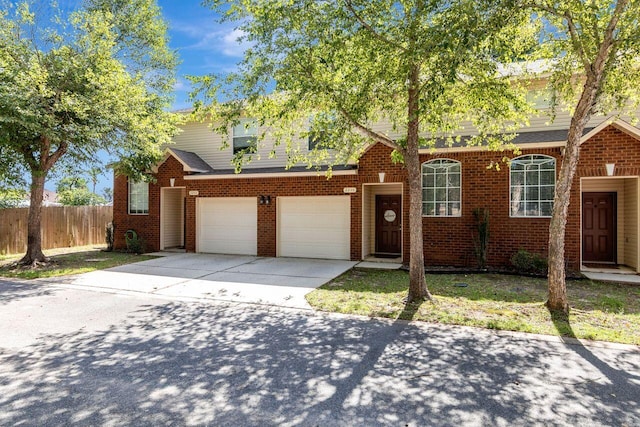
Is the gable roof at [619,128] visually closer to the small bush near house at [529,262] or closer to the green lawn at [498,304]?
the small bush near house at [529,262]

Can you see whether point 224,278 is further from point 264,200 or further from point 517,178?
point 517,178

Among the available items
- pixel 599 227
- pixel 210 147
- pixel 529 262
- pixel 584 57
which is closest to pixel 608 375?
pixel 584 57

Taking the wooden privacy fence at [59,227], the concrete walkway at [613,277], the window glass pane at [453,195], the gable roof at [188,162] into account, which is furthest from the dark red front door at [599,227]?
the wooden privacy fence at [59,227]

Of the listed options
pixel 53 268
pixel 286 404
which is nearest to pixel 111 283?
pixel 53 268

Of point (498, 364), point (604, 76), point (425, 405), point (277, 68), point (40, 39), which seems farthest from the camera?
point (40, 39)

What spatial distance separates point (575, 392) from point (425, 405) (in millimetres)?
1586

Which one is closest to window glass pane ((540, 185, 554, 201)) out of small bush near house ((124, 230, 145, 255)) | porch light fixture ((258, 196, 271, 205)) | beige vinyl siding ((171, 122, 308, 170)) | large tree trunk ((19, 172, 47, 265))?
porch light fixture ((258, 196, 271, 205))

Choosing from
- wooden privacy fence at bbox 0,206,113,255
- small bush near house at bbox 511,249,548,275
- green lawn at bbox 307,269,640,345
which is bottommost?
green lawn at bbox 307,269,640,345

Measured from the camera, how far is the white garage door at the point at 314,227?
40.6 ft

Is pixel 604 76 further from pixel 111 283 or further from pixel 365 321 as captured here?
pixel 111 283

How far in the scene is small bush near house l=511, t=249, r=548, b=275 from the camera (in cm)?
958

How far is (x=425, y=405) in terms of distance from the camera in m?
3.38

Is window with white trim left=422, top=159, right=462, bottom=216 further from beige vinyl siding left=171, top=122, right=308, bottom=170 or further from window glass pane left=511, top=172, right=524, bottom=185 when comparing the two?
beige vinyl siding left=171, top=122, right=308, bottom=170

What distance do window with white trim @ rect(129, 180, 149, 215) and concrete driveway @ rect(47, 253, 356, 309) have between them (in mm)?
3857
